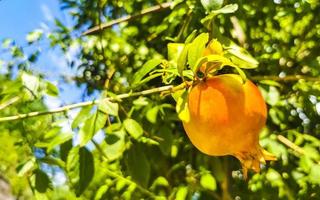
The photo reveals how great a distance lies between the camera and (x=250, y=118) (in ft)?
1.87

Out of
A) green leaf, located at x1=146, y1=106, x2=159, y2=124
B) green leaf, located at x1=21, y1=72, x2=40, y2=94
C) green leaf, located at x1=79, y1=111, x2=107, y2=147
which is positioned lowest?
green leaf, located at x1=146, y1=106, x2=159, y2=124

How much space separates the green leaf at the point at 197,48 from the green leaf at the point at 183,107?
4cm

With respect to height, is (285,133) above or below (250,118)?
below

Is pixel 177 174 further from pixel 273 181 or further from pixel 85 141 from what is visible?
pixel 85 141

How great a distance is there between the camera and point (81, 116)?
842mm

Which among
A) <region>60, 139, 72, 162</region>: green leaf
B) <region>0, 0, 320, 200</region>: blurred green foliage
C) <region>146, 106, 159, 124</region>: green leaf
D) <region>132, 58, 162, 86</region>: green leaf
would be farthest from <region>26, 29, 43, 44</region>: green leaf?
<region>132, 58, 162, 86</region>: green leaf

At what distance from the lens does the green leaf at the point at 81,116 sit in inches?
33.0

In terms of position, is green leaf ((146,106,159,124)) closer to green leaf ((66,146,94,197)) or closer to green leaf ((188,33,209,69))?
green leaf ((66,146,94,197))

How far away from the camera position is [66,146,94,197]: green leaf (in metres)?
0.83

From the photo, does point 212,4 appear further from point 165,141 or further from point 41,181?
point 165,141

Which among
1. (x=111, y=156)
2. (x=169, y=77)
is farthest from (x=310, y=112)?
(x=169, y=77)

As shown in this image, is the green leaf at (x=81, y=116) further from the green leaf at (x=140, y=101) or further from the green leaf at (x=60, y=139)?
the green leaf at (x=140, y=101)

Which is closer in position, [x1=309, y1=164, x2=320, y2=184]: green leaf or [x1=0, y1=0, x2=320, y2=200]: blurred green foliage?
[x1=0, y1=0, x2=320, y2=200]: blurred green foliage

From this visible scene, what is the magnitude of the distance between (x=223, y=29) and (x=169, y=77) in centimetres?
67
